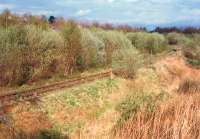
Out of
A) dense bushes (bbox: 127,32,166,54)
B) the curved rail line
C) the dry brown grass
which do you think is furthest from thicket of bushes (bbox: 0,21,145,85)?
dense bushes (bbox: 127,32,166,54)

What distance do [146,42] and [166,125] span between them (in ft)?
145

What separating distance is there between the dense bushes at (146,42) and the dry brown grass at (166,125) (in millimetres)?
41192

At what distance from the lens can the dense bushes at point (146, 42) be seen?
5203 cm

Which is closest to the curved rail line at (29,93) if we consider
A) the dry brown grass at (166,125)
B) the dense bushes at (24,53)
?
the dense bushes at (24,53)

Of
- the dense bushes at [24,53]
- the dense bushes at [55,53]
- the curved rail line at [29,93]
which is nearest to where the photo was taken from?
the curved rail line at [29,93]

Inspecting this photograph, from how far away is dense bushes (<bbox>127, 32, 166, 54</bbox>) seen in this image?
5203 cm

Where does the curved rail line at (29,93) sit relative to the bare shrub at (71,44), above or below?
below

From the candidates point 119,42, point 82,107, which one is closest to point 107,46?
point 119,42

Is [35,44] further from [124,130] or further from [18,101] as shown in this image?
[124,130]

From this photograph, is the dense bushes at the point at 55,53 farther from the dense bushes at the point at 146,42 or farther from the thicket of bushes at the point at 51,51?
the dense bushes at the point at 146,42

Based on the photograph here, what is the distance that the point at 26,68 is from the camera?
23.8 meters

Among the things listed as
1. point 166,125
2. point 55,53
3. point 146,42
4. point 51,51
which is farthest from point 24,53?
point 146,42

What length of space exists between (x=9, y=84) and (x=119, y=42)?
1818 cm

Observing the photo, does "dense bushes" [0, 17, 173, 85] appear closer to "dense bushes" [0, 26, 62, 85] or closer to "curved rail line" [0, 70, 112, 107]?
"dense bushes" [0, 26, 62, 85]
